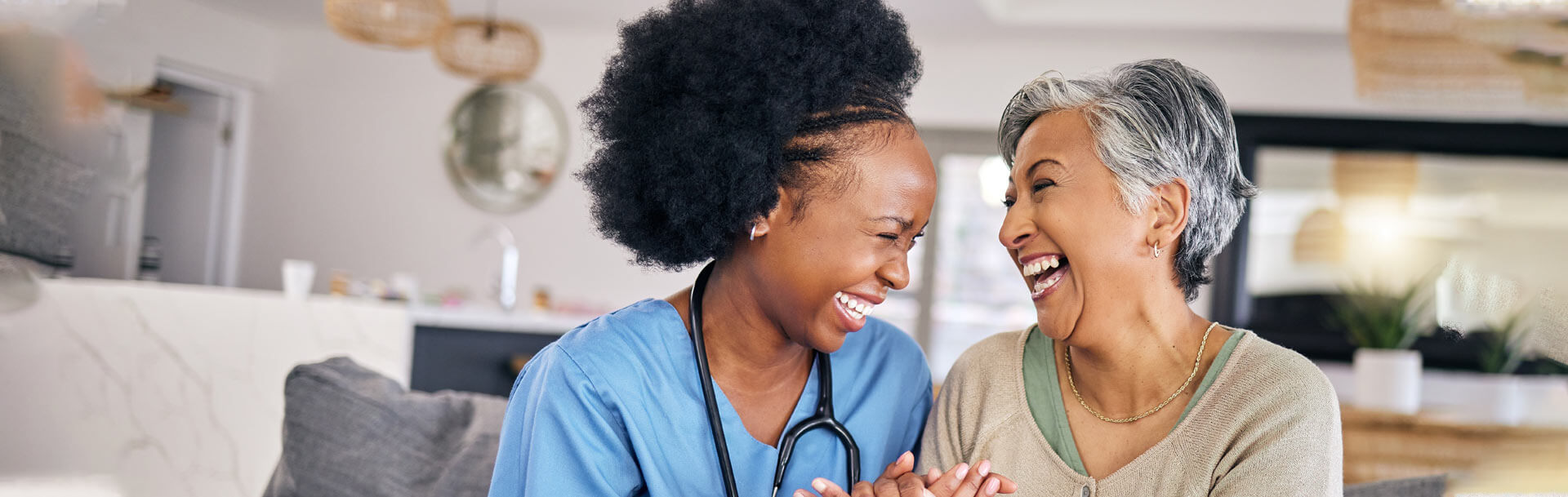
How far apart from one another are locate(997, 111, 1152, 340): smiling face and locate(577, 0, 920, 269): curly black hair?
21 cm

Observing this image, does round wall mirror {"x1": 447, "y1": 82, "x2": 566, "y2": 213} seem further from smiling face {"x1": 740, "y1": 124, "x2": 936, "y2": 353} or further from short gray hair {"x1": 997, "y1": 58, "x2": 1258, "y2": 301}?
short gray hair {"x1": 997, "y1": 58, "x2": 1258, "y2": 301}

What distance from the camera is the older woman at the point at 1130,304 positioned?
1.52m

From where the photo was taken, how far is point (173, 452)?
390cm

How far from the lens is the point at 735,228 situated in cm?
168

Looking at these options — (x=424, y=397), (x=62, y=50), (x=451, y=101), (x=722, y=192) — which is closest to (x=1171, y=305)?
(x=722, y=192)

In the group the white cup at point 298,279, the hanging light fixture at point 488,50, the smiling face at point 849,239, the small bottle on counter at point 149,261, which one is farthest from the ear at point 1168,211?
the small bottle on counter at point 149,261

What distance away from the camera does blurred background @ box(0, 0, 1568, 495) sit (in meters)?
3.59

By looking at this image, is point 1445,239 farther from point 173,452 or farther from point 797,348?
point 173,452

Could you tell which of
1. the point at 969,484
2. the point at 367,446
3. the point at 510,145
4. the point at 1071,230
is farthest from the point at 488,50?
the point at 969,484

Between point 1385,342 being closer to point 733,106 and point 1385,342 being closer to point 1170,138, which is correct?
point 1170,138

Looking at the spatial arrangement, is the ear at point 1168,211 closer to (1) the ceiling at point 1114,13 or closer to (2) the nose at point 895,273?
(2) the nose at point 895,273

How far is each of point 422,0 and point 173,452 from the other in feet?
6.26

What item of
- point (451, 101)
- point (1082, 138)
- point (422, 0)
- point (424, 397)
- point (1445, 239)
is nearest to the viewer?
point (1082, 138)

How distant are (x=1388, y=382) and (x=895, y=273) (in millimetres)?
3841
